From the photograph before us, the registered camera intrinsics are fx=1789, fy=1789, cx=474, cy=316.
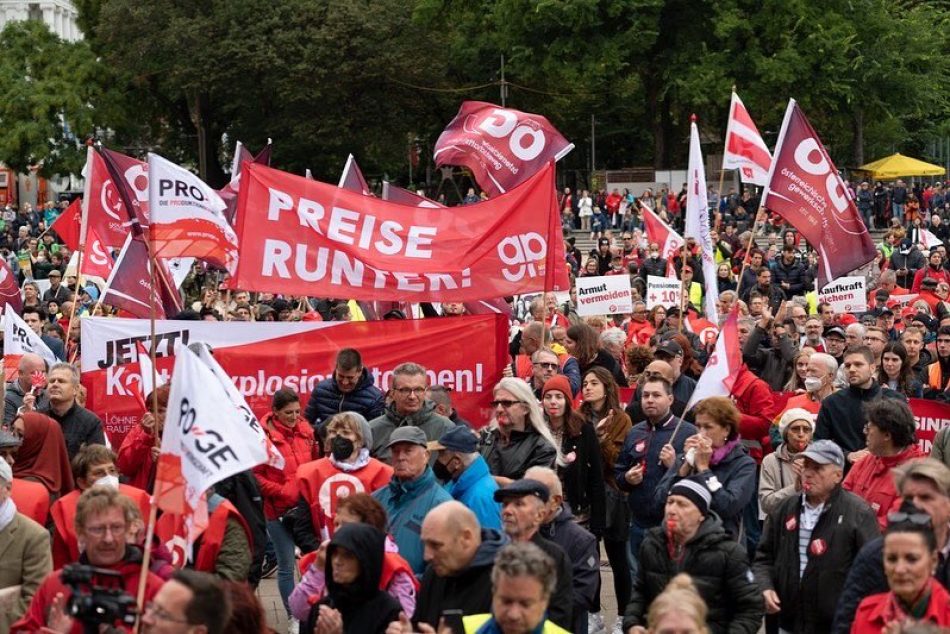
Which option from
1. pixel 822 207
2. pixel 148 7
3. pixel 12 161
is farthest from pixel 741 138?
pixel 12 161

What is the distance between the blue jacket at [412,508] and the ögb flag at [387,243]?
3723 millimetres

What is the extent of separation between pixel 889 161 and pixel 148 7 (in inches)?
969

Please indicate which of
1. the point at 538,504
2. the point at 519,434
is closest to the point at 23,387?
the point at 519,434

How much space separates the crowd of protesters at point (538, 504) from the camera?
20.8ft

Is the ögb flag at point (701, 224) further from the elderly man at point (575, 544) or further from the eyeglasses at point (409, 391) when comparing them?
the elderly man at point (575, 544)

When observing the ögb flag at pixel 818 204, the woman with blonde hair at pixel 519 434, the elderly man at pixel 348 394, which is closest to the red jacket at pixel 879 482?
the woman with blonde hair at pixel 519 434

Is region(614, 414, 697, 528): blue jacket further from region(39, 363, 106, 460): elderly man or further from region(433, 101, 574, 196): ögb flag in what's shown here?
region(433, 101, 574, 196): ögb flag

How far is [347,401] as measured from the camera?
10758 millimetres

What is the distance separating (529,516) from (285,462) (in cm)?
294

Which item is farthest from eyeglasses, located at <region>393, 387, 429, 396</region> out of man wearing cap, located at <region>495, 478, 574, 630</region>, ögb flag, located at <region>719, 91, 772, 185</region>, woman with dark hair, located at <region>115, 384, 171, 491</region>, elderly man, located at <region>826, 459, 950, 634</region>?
ögb flag, located at <region>719, 91, 772, 185</region>

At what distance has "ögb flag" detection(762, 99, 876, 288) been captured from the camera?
13.1 m

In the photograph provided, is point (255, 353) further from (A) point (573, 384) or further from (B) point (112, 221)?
(B) point (112, 221)

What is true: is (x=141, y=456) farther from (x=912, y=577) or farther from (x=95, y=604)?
(x=912, y=577)

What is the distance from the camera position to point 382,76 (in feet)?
188
